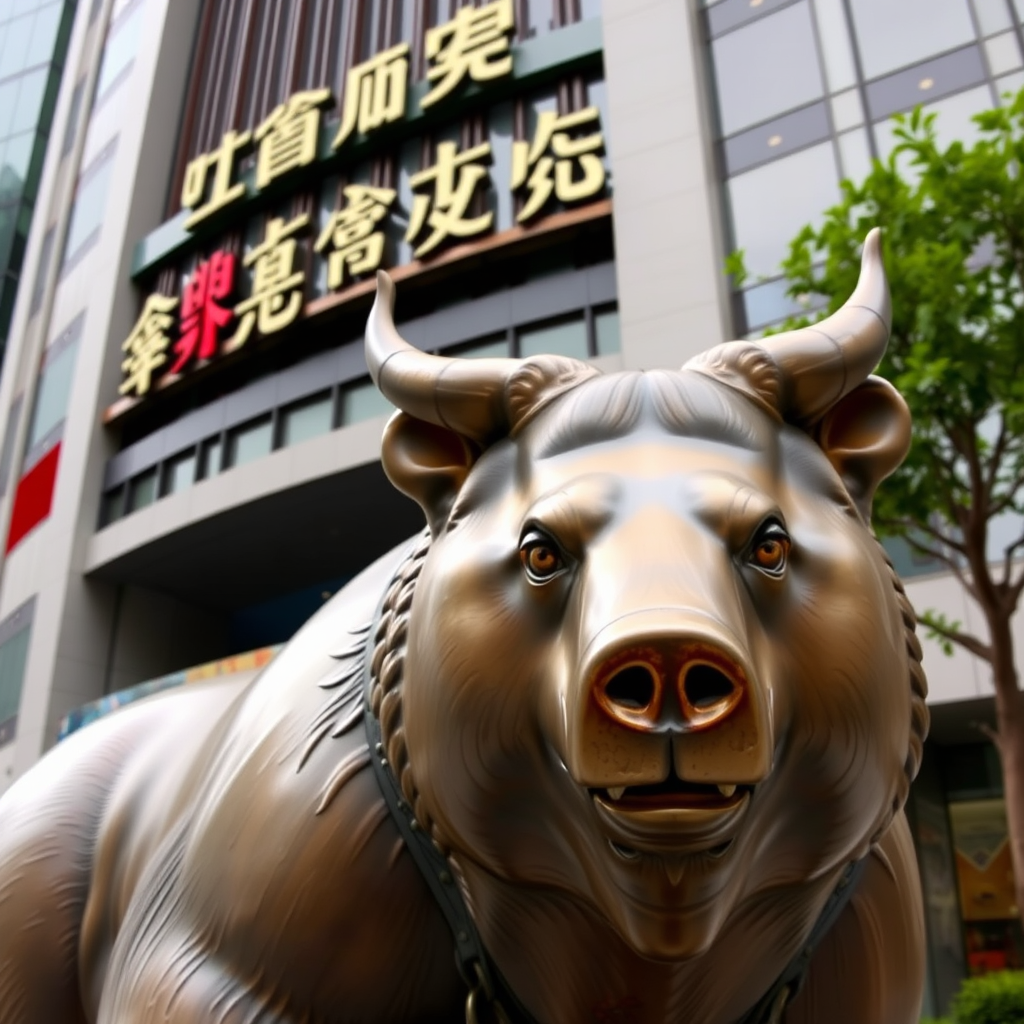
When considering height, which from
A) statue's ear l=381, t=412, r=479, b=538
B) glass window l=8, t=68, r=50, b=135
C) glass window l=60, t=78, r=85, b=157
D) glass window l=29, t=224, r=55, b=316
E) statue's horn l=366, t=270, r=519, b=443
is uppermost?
glass window l=8, t=68, r=50, b=135

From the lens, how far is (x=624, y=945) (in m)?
1.59

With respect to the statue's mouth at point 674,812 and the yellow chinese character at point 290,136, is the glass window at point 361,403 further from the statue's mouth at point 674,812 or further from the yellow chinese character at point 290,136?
the statue's mouth at point 674,812

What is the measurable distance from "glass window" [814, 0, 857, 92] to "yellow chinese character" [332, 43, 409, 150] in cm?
678

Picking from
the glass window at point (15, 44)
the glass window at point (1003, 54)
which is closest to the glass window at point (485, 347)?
the glass window at point (1003, 54)

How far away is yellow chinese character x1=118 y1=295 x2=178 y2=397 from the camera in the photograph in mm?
19094

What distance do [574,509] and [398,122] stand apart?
1694 cm

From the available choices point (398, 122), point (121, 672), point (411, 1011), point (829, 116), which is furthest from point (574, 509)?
point (121, 672)

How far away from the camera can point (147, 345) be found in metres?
19.6

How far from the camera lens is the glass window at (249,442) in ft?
57.2

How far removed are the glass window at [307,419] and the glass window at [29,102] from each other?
57.5 feet

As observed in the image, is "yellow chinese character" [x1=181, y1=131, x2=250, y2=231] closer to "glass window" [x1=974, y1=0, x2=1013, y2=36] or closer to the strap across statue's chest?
"glass window" [x1=974, y1=0, x2=1013, y2=36]

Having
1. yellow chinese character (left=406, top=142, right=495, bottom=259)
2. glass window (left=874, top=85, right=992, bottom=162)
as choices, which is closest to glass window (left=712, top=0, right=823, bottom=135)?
glass window (left=874, top=85, right=992, bottom=162)

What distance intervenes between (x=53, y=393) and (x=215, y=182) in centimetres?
637

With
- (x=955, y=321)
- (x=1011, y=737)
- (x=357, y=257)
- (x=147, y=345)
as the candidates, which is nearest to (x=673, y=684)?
(x=955, y=321)
